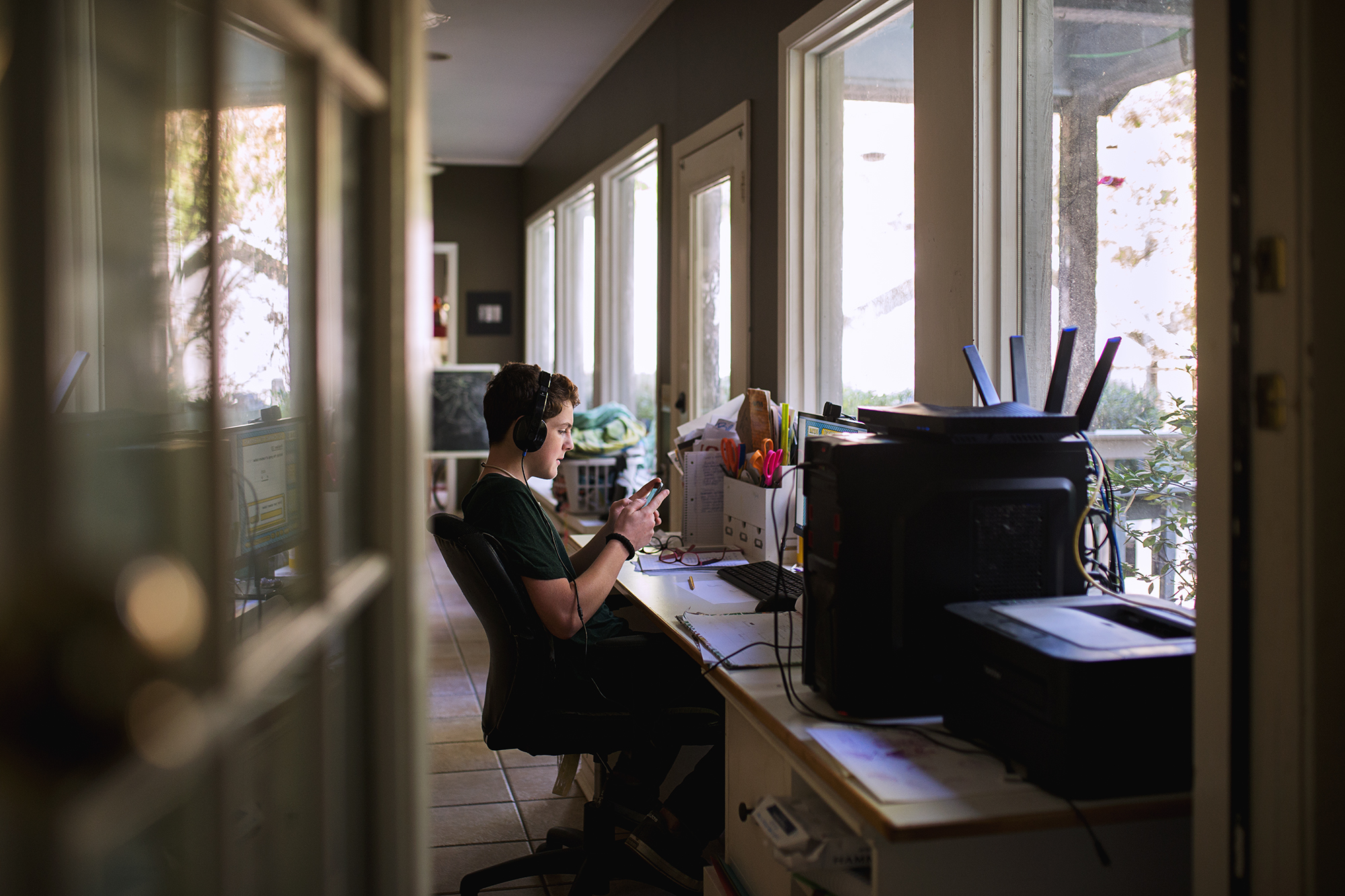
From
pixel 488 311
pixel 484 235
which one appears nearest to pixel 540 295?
pixel 488 311

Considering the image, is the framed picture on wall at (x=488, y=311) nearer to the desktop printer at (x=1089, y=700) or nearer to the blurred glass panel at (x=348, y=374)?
the desktop printer at (x=1089, y=700)

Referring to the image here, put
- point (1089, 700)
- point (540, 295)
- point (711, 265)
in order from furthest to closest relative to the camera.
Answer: point (540, 295) < point (711, 265) < point (1089, 700)

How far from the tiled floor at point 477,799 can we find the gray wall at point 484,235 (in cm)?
439

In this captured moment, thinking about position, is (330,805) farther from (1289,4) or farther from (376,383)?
(1289,4)

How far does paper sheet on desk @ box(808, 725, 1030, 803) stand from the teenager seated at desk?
2.60 ft

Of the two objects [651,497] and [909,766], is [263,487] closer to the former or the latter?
[909,766]

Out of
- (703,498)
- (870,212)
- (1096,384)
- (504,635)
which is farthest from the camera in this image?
(703,498)

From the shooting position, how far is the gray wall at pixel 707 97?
3.06m

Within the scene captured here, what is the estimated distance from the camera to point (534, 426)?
2.26 meters

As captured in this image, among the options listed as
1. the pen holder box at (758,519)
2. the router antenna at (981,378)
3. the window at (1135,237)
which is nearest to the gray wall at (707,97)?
the pen holder box at (758,519)

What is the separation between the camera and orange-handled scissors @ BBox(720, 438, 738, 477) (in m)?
2.72

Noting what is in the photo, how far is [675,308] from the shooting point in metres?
4.01

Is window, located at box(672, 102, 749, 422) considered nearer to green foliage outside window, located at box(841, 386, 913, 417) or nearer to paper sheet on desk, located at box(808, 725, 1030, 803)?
green foliage outside window, located at box(841, 386, 913, 417)

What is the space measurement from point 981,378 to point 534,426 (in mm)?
1042
